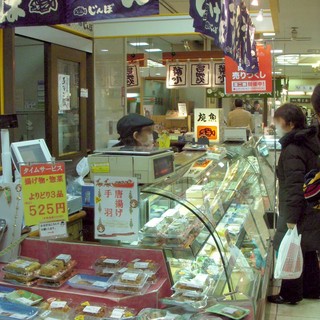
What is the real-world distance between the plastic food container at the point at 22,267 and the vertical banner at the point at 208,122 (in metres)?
6.10

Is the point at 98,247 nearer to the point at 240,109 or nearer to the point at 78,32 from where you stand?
the point at 78,32

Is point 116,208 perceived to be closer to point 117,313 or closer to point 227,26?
point 117,313

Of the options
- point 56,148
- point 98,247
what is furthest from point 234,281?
point 56,148

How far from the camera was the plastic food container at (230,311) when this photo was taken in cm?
238

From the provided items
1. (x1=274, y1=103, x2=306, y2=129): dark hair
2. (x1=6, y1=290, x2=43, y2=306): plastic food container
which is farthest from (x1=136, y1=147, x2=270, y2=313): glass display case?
(x1=274, y1=103, x2=306, y2=129): dark hair

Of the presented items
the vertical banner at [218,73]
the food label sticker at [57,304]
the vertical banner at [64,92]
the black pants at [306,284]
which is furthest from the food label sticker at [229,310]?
the vertical banner at [218,73]

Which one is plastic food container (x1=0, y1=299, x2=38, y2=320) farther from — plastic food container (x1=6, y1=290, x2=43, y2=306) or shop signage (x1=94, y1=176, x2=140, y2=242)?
shop signage (x1=94, y1=176, x2=140, y2=242)

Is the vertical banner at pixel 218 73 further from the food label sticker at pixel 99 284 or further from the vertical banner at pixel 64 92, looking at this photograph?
the food label sticker at pixel 99 284

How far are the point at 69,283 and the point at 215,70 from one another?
1062 centimetres

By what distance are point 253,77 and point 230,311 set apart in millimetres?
7993

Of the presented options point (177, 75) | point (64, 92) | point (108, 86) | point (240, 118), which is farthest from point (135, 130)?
point (177, 75)

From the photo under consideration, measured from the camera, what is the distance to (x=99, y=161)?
280 centimetres

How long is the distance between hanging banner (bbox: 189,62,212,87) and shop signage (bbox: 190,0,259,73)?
16.8 feet

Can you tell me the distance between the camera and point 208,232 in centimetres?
317
